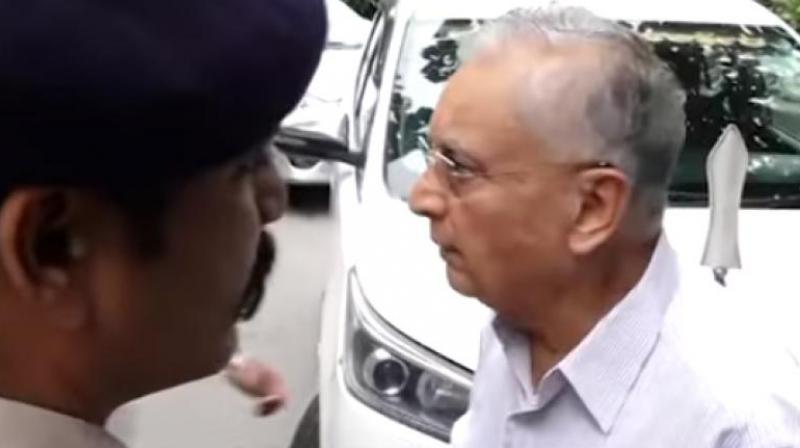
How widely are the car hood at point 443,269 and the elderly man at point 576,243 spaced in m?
1.29

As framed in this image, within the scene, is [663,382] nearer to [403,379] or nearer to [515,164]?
[515,164]

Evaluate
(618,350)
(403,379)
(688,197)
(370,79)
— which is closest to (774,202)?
(688,197)

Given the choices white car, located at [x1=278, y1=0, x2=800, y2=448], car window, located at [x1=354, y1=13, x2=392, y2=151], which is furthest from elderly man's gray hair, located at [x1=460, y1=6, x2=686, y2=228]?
car window, located at [x1=354, y1=13, x2=392, y2=151]

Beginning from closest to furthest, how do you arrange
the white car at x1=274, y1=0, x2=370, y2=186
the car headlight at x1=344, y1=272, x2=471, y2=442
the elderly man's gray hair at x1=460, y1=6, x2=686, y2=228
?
the elderly man's gray hair at x1=460, y1=6, x2=686, y2=228
the car headlight at x1=344, y1=272, x2=471, y2=442
the white car at x1=274, y1=0, x2=370, y2=186

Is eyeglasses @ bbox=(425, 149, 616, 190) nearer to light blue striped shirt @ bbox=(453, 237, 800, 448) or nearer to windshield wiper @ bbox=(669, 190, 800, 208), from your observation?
light blue striped shirt @ bbox=(453, 237, 800, 448)

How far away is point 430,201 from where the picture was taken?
2.23 meters

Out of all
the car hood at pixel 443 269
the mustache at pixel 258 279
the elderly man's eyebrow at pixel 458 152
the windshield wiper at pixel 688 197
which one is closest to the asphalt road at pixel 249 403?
the car hood at pixel 443 269

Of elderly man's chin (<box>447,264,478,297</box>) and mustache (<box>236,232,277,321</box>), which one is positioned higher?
mustache (<box>236,232,277,321</box>)

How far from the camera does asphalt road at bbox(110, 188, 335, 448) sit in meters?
5.29

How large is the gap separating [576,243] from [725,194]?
0.80 m

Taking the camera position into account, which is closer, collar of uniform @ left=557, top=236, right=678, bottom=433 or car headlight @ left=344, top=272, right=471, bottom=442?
collar of uniform @ left=557, top=236, right=678, bottom=433

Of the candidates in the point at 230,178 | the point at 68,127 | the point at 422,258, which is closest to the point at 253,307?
the point at 230,178

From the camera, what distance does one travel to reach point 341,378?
3766 millimetres

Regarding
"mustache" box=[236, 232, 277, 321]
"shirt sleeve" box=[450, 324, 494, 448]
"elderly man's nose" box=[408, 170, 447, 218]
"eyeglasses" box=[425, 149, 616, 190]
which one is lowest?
"shirt sleeve" box=[450, 324, 494, 448]
